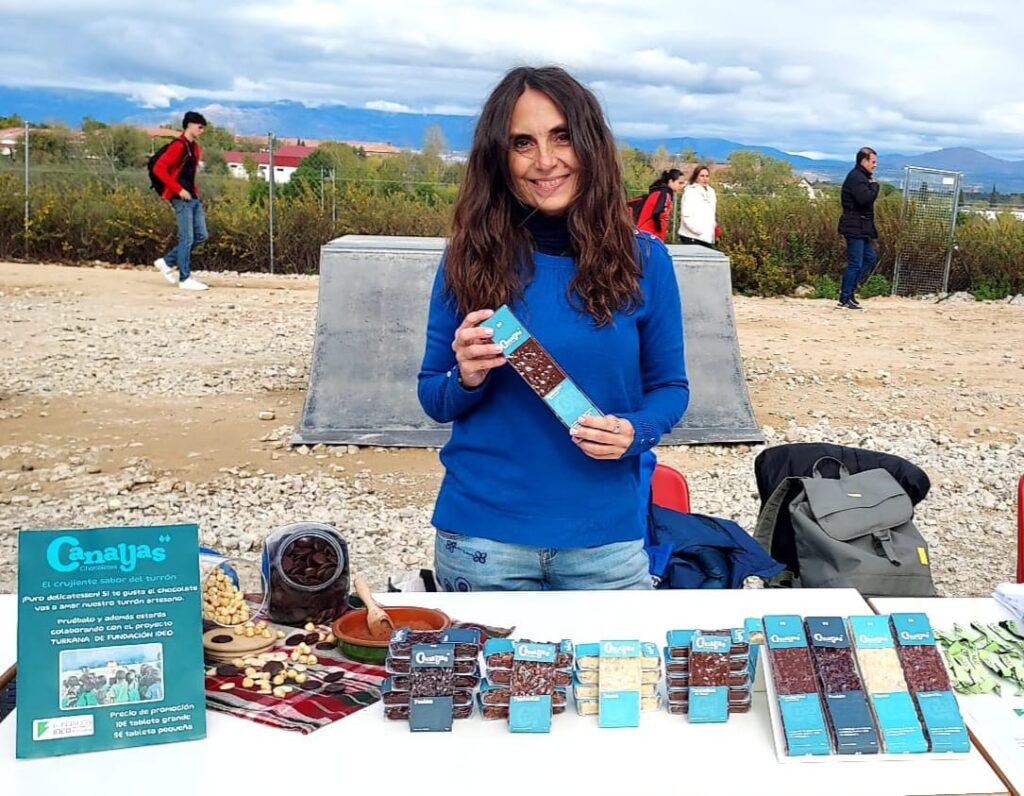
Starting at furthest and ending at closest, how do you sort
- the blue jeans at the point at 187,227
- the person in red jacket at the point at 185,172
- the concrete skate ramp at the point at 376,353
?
the blue jeans at the point at 187,227, the person in red jacket at the point at 185,172, the concrete skate ramp at the point at 376,353

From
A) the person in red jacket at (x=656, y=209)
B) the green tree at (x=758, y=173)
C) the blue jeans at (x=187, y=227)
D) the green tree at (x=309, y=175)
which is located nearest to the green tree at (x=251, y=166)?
the green tree at (x=309, y=175)

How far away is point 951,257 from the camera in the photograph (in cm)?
1573

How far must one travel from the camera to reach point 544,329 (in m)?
2.15

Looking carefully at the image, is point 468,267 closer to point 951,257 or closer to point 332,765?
point 332,765

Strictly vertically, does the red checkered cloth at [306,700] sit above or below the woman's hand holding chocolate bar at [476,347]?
below

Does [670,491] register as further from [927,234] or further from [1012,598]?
[927,234]

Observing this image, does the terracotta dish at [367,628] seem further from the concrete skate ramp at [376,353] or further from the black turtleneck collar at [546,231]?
the concrete skate ramp at [376,353]

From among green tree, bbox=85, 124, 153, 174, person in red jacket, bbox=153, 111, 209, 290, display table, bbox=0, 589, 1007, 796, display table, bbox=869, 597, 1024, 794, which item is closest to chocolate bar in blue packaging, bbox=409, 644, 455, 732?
display table, bbox=0, 589, 1007, 796

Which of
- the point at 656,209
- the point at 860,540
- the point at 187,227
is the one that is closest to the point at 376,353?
the point at 860,540

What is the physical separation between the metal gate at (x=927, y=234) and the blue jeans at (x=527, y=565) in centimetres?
1435

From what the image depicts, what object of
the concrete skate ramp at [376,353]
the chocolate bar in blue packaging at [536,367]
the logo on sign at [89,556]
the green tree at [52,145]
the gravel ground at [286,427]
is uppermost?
the green tree at [52,145]

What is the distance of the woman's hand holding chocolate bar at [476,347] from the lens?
2020 millimetres

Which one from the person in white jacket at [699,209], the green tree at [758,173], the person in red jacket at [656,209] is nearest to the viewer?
the person in red jacket at [656,209]

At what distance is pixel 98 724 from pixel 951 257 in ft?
51.8
